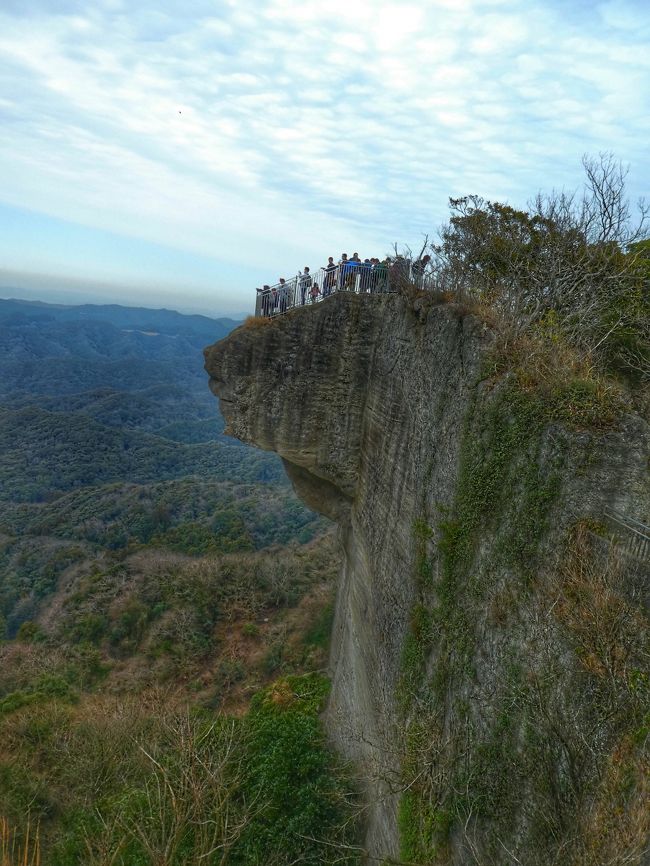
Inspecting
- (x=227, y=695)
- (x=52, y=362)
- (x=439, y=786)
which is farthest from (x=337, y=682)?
(x=52, y=362)

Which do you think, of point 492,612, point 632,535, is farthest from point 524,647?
point 632,535

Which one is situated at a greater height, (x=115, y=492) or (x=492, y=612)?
(x=492, y=612)

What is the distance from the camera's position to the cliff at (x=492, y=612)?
4703 millimetres

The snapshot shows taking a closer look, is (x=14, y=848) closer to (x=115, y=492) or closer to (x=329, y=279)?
(x=329, y=279)

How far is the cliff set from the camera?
4703 mm

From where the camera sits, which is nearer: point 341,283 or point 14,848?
point 14,848

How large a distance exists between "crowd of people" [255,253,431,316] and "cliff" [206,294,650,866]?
71 cm

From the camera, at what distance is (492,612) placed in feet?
21.0

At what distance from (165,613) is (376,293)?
73.2 feet

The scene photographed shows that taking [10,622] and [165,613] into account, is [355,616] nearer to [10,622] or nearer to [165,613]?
[165,613]

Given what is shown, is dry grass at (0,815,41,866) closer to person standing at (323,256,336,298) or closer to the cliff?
the cliff

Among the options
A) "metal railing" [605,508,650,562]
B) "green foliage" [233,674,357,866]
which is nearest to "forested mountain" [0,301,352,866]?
"green foliage" [233,674,357,866]

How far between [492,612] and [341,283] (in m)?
9.37

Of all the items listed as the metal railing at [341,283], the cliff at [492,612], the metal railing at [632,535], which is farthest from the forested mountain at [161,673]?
the metal railing at [341,283]
